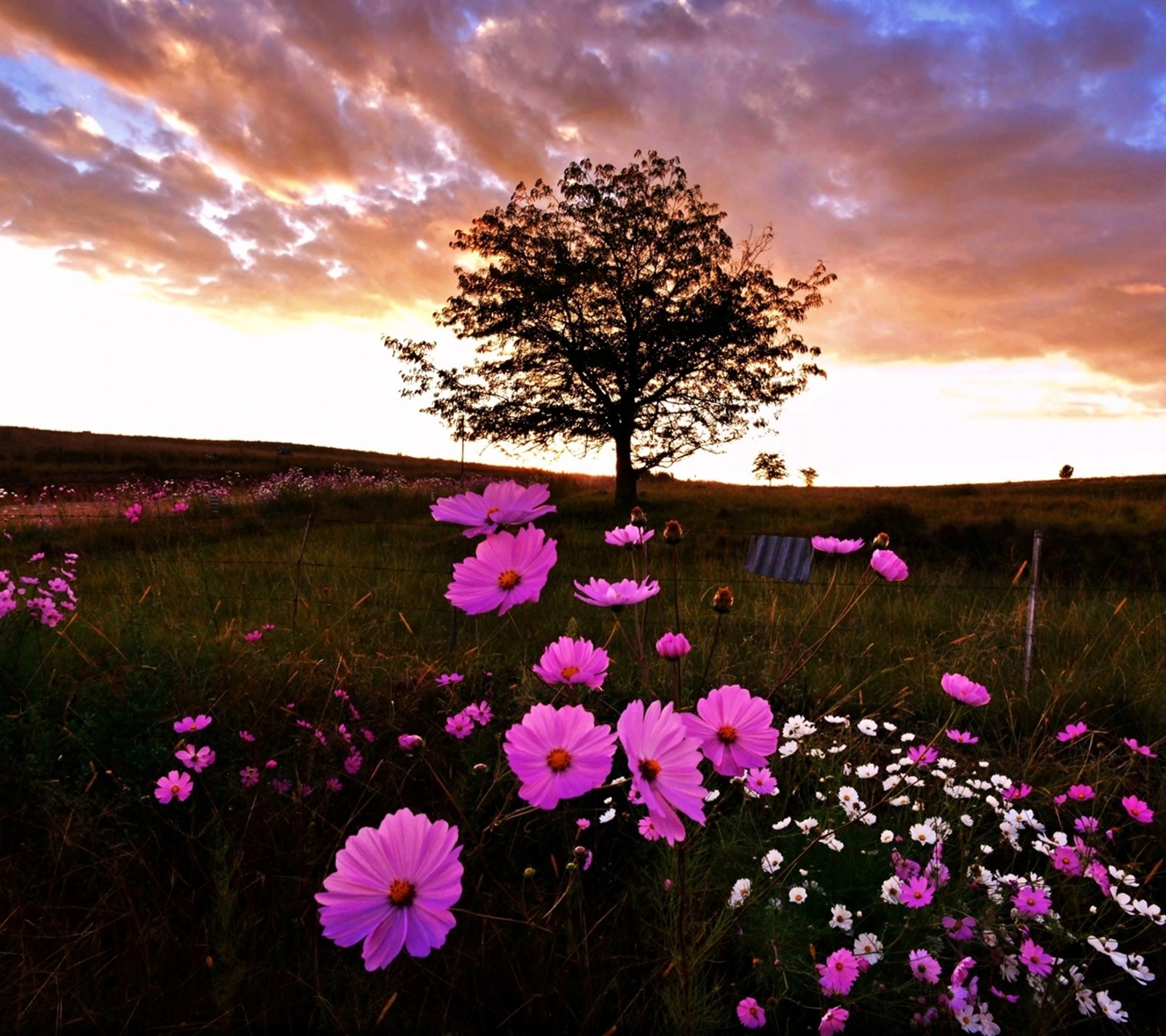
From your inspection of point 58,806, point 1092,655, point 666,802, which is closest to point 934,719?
point 1092,655

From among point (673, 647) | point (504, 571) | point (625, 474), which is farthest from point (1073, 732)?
point (625, 474)

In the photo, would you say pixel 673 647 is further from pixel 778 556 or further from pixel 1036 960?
pixel 778 556

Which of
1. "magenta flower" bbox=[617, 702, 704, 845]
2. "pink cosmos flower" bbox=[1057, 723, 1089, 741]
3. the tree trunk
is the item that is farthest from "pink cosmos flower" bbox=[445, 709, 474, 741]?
the tree trunk

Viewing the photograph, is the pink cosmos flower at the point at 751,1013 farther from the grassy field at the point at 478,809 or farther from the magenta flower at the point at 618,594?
the magenta flower at the point at 618,594

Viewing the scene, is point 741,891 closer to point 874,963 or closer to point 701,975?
point 701,975

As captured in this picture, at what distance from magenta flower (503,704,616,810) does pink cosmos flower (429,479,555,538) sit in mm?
223

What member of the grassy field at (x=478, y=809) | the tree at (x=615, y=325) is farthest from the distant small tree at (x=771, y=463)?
the grassy field at (x=478, y=809)

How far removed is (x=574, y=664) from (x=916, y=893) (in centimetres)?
110

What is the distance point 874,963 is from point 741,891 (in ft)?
1.07

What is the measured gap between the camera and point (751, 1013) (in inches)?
57.5

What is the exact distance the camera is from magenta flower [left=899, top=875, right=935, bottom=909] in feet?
5.26

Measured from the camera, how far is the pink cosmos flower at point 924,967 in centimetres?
151

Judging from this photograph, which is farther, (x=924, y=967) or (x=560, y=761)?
(x=924, y=967)

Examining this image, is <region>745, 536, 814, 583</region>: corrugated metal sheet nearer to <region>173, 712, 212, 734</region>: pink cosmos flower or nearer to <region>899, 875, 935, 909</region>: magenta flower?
<region>899, 875, 935, 909</region>: magenta flower
